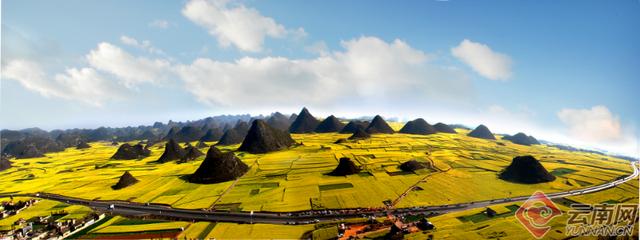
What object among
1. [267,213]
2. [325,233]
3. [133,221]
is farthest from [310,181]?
[133,221]

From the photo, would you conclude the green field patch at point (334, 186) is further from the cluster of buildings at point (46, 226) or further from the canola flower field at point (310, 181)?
the cluster of buildings at point (46, 226)

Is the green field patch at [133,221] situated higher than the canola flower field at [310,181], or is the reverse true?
the canola flower field at [310,181]

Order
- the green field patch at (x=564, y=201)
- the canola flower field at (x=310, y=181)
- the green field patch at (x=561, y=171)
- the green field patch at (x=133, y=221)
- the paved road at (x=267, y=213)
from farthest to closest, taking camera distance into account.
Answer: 1. the green field patch at (x=561, y=171)
2. the canola flower field at (x=310, y=181)
3. the green field patch at (x=564, y=201)
4. the green field patch at (x=133, y=221)
5. the paved road at (x=267, y=213)

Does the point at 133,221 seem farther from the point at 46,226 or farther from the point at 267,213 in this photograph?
the point at 267,213

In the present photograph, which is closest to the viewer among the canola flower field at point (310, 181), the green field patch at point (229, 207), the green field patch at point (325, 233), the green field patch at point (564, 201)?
the green field patch at point (325, 233)

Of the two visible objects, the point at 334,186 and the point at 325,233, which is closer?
the point at 325,233


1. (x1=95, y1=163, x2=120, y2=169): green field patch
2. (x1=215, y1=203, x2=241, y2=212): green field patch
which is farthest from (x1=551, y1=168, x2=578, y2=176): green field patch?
(x1=95, y1=163, x2=120, y2=169): green field patch

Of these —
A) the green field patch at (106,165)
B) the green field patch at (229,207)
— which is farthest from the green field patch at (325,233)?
the green field patch at (106,165)

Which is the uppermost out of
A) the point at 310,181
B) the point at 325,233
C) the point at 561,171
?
the point at 561,171

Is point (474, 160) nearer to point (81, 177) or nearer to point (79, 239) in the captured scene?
point (79, 239)

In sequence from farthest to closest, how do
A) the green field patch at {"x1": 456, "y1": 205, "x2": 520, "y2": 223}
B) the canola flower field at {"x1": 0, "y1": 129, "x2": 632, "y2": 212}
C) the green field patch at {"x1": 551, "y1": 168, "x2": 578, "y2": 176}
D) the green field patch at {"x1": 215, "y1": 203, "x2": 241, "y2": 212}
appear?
the green field patch at {"x1": 551, "y1": 168, "x2": 578, "y2": 176}
the canola flower field at {"x1": 0, "y1": 129, "x2": 632, "y2": 212}
the green field patch at {"x1": 215, "y1": 203, "x2": 241, "y2": 212}
the green field patch at {"x1": 456, "y1": 205, "x2": 520, "y2": 223}

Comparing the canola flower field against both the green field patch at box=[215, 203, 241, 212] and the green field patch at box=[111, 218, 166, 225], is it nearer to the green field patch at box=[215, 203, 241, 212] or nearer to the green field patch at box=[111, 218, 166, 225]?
the green field patch at box=[215, 203, 241, 212]
